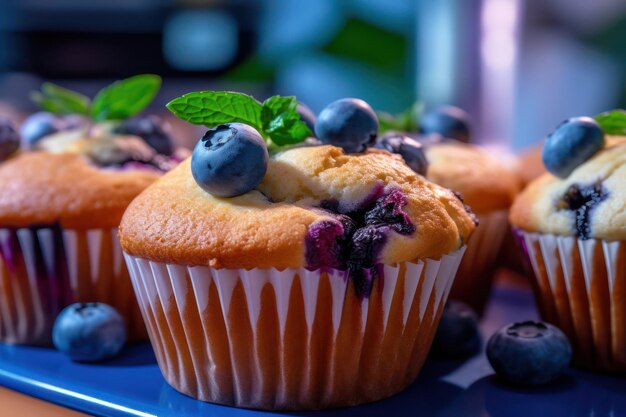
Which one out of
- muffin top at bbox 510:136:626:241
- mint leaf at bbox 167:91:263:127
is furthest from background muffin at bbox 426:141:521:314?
mint leaf at bbox 167:91:263:127

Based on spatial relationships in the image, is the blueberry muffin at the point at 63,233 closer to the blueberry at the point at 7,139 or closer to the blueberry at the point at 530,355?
the blueberry at the point at 7,139

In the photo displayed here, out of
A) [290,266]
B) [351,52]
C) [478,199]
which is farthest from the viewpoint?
[351,52]

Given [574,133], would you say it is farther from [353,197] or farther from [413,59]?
[413,59]

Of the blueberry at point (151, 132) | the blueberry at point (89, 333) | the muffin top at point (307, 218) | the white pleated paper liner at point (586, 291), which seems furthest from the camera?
the blueberry at point (151, 132)

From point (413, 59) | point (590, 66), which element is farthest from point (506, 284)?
point (413, 59)

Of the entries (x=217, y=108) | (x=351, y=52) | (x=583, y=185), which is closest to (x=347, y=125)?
(x=217, y=108)

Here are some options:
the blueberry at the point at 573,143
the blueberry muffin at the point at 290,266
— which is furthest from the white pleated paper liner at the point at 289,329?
the blueberry at the point at 573,143

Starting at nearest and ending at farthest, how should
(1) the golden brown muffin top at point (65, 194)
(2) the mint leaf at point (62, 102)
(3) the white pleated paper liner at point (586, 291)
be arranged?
1. (3) the white pleated paper liner at point (586, 291)
2. (1) the golden brown muffin top at point (65, 194)
3. (2) the mint leaf at point (62, 102)

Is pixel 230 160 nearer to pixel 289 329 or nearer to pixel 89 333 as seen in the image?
pixel 289 329
